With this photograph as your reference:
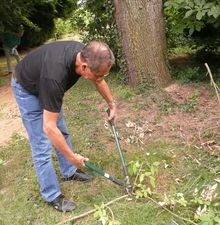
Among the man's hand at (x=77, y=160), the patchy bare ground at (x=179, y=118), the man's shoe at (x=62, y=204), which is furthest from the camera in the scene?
the patchy bare ground at (x=179, y=118)

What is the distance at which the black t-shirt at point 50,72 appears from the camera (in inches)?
110

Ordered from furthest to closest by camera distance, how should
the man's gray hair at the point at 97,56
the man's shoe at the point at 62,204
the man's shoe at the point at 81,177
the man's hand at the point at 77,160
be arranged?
the man's shoe at the point at 81,177
the man's shoe at the point at 62,204
the man's hand at the point at 77,160
the man's gray hair at the point at 97,56

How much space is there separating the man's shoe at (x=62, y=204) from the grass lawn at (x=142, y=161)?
6cm

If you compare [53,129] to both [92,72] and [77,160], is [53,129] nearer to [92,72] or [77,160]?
[77,160]

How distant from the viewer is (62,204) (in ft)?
11.7

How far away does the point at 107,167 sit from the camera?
13.5ft

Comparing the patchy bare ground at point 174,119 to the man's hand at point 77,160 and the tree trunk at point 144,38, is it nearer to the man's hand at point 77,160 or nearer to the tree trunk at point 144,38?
the tree trunk at point 144,38

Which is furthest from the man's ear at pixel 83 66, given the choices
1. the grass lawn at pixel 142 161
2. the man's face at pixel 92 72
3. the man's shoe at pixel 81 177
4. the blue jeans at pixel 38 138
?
the man's shoe at pixel 81 177

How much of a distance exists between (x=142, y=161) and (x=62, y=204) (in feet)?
3.17

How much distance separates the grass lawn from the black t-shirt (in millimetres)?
1009

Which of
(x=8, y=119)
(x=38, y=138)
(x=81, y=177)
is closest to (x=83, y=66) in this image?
(x=38, y=138)

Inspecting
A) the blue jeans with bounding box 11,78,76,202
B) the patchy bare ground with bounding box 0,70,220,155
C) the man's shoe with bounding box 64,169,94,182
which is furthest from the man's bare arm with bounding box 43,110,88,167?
the patchy bare ground with bounding box 0,70,220,155

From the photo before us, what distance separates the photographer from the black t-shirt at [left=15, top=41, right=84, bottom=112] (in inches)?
110

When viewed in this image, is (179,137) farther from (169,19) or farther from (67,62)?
(169,19)
